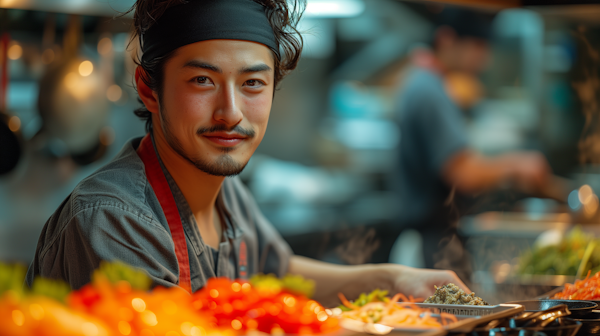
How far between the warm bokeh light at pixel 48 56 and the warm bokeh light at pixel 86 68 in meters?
0.21

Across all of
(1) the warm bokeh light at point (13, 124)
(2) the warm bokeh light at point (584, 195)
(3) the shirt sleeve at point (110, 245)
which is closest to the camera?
(3) the shirt sleeve at point (110, 245)

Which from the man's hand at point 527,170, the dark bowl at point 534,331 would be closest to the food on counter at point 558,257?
the dark bowl at point 534,331

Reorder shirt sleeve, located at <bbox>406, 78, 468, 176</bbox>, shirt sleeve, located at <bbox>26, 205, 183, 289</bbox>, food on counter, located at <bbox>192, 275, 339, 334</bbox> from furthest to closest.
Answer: shirt sleeve, located at <bbox>406, 78, 468, 176</bbox>
shirt sleeve, located at <bbox>26, 205, 183, 289</bbox>
food on counter, located at <bbox>192, 275, 339, 334</bbox>

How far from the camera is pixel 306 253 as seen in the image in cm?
407

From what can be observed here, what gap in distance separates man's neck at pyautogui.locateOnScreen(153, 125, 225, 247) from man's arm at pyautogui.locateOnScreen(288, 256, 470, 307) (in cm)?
43

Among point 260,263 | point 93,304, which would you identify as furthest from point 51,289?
point 260,263

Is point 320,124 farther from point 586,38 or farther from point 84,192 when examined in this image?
point 84,192

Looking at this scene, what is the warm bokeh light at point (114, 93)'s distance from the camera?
3.08 m

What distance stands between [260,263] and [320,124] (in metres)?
3.16

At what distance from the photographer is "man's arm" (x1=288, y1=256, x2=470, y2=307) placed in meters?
1.49

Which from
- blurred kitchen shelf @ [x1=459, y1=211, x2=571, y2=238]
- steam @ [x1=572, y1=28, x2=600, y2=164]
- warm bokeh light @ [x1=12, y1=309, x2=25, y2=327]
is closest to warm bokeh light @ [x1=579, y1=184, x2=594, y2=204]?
blurred kitchen shelf @ [x1=459, y1=211, x2=571, y2=238]

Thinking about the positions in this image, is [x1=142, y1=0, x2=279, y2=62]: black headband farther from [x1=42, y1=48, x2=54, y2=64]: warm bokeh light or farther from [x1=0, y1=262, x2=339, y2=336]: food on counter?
[x1=42, y1=48, x2=54, y2=64]: warm bokeh light

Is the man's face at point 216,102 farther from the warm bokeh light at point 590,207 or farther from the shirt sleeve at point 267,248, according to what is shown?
the warm bokeh light at point 590,207

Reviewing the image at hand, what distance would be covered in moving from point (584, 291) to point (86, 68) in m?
2.38
